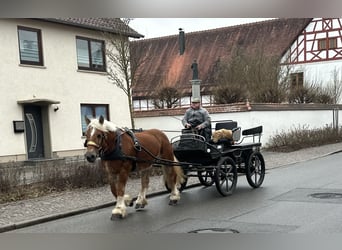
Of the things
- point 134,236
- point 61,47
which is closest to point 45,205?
point 134,236

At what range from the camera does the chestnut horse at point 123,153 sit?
7041 millimetres

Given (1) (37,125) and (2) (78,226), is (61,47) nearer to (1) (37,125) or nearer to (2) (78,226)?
(1) (37,125)

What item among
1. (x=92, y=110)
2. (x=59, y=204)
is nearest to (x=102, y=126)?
(x=59, y=204)

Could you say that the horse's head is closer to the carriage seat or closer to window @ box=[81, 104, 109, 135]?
the carriage seat

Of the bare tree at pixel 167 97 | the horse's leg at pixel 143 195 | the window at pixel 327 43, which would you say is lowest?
the horse's leg at pixel 143 195

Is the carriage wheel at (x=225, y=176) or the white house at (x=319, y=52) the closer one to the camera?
the carriage wheel at (x=225, y=176)

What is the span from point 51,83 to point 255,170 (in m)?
10.1

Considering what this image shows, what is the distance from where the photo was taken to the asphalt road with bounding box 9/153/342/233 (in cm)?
648

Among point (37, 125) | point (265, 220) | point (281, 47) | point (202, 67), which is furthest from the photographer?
point (202, 67)

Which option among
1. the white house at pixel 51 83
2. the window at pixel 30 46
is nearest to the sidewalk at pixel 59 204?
the white house at pixel 51 83

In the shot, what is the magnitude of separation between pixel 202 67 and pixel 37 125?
22.3 metres

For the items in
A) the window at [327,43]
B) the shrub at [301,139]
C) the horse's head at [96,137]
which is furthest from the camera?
the window at [327,43]

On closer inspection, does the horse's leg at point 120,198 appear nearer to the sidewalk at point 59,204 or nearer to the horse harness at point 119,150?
the horse harness at point 119,150

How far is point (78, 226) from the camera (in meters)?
7.06
